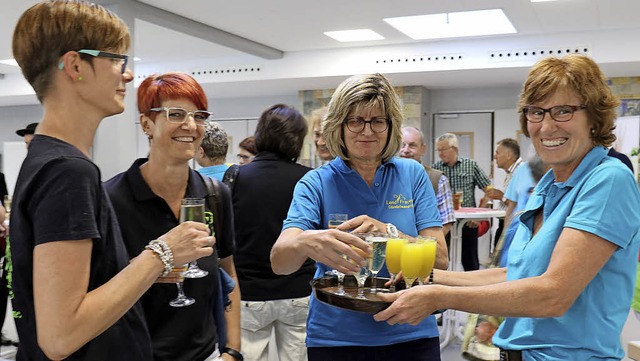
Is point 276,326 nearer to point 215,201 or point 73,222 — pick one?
point 215,201

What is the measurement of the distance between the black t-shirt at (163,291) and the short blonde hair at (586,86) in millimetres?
1097

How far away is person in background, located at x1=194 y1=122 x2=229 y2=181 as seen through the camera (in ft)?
11.9

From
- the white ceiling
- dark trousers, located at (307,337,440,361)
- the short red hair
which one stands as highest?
the white ceiling

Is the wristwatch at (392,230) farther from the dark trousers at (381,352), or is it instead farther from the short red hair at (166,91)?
the short red hair at (166,91)

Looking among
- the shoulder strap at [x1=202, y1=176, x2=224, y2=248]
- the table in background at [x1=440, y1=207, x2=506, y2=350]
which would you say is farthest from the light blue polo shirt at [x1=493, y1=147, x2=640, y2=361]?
the table in background at [x1=440, y1=207, x2=506, y2=350]

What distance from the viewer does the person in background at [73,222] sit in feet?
3.59

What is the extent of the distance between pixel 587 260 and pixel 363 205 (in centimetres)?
71

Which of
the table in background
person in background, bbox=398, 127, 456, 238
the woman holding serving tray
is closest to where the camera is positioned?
the woman holding serving tray

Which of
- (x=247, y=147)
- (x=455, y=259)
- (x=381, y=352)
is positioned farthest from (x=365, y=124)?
(x=455, y=259)

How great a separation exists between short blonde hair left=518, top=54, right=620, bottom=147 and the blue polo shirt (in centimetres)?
54

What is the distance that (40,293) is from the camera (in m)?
1.09

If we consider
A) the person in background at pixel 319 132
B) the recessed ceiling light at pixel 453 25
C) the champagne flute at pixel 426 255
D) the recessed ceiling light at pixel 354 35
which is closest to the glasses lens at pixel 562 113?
the champagne flute at pixel 426 255

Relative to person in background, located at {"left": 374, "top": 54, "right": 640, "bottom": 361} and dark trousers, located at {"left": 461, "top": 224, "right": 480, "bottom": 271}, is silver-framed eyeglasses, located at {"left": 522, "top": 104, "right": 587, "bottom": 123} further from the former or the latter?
dark trousers, located at {"left": 461, "top": 224, "right": 480, "bottom": 271}

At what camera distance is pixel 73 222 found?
3.61 ft
